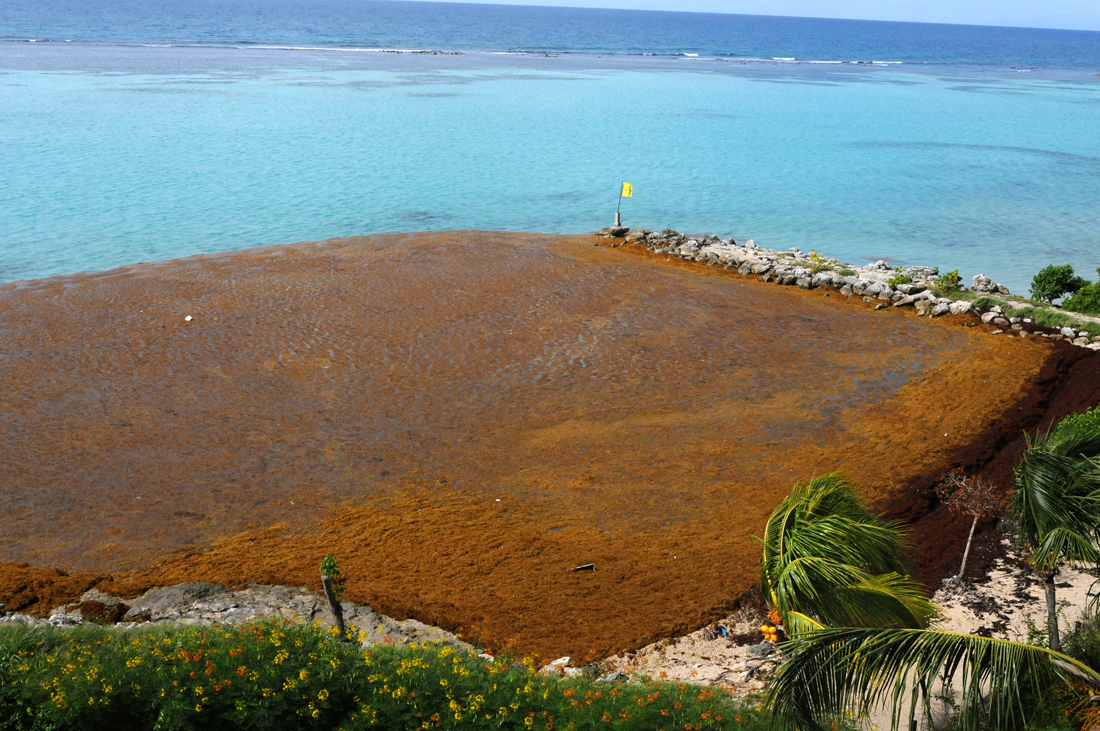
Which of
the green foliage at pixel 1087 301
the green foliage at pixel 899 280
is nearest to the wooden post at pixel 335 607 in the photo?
the green foliage at pixel 899 280

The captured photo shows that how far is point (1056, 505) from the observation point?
6.92m

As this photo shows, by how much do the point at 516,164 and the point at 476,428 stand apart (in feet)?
Answer: 83.0

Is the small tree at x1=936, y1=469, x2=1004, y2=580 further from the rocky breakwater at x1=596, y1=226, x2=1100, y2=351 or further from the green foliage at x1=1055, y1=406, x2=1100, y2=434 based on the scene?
the rocky breakwater at x1=596, y1=226, x2=1100, y2=351

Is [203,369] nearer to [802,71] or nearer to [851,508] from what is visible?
[851,508]

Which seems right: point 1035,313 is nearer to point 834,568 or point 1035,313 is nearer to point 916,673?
point 834,568

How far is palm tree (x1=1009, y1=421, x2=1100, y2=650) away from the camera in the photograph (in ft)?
22.2

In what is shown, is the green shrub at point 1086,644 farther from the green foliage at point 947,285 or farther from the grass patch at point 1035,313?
the green foliage at point 947,285

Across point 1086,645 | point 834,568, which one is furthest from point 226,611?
point 1086,645

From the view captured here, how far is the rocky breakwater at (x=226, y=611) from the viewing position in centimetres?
850

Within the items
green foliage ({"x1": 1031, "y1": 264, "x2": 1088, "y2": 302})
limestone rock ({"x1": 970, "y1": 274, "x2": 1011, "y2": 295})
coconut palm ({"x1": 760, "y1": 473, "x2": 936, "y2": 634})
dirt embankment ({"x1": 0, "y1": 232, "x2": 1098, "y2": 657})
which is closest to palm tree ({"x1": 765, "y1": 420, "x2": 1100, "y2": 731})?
coconut palm ({"x1": 760, "y1": 473, "x2": 936, "y2": 634})

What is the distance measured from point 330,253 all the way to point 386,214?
618 centimetres

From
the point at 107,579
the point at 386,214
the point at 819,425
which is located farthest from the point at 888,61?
the point at 107,579

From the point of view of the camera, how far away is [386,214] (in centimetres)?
2864

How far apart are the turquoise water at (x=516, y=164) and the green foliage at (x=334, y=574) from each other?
17.0m
